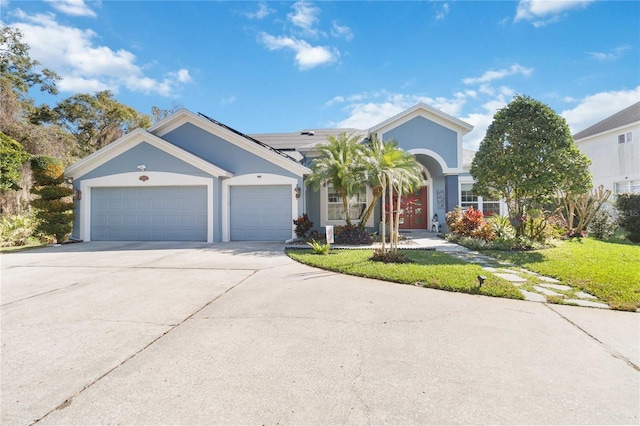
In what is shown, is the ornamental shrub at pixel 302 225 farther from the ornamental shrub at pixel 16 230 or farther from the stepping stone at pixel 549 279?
the ornamental shrub at pixel 16 230

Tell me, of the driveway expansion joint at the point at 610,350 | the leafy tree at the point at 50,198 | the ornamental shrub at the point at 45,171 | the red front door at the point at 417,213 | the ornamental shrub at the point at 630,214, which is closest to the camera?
the driveway expansion joint at the point at 610,350

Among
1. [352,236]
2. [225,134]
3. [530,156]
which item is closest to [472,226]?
[530,156]

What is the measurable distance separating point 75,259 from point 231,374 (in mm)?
8994

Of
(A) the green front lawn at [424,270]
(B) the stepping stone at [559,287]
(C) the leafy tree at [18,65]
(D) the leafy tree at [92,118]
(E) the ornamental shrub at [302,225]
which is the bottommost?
(B) the stepping stone at [559,287]

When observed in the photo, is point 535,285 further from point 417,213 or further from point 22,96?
point 22,96

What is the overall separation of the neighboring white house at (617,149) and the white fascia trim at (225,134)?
22.2 m

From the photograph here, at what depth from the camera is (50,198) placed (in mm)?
12414

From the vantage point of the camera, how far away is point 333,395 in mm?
2537

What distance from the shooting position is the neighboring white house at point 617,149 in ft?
65.9

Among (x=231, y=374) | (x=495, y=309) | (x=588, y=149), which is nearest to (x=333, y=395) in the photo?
(x=231, y=374)

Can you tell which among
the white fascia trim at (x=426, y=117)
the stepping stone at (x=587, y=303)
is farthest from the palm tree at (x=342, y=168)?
the stepping stone at (x=587, y=303)

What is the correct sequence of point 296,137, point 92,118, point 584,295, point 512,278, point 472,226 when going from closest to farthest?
point 584,295 < point 512,278 < point 472,226 < point 296,137 < point 92,118

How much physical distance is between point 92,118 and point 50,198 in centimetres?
2289

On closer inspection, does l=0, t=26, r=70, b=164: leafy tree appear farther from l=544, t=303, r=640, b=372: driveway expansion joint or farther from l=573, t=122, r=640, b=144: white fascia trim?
l=573, t=122, r=640, b=144: white fascia trim
